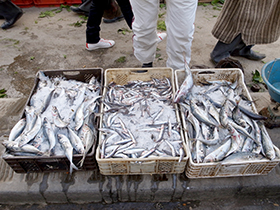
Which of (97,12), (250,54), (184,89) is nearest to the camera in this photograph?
(184,89)

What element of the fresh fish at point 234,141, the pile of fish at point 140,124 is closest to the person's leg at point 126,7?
the pile of fish at point 140,124

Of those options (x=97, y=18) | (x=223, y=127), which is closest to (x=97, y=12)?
(x=97, y=18)

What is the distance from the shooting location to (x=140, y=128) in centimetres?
241

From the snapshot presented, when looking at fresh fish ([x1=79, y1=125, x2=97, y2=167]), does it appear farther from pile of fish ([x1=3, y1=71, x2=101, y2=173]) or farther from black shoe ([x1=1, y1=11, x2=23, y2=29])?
black shoe ([x1=1, y1=11, x2=23, y2=29])

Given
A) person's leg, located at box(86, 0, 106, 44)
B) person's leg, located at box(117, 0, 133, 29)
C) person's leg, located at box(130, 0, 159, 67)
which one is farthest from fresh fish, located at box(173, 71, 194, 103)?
person's leg, located at box(86, 0, 106, 44)

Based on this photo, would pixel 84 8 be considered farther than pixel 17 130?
Yes

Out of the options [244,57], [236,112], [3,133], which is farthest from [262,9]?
[3,133]

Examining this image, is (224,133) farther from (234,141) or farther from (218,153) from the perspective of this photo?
(218,153)

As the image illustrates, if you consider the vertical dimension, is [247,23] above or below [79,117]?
above

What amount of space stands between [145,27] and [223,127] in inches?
80.3

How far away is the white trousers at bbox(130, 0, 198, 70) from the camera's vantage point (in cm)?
273

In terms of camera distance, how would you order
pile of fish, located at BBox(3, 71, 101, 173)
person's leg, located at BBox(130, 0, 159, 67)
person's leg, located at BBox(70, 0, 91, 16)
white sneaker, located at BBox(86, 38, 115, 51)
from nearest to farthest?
pile of fish, located at BBox(3, 71, 101, 173), person's leg, located at BBox(130, 0, 159, 67), white sneaker, located at BBox(86, 38, 115, 51), person's leg, located at BBox(70, 0, 91, 16)

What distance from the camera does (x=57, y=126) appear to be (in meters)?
2.35

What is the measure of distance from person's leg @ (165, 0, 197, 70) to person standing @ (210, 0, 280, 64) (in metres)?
1.46
